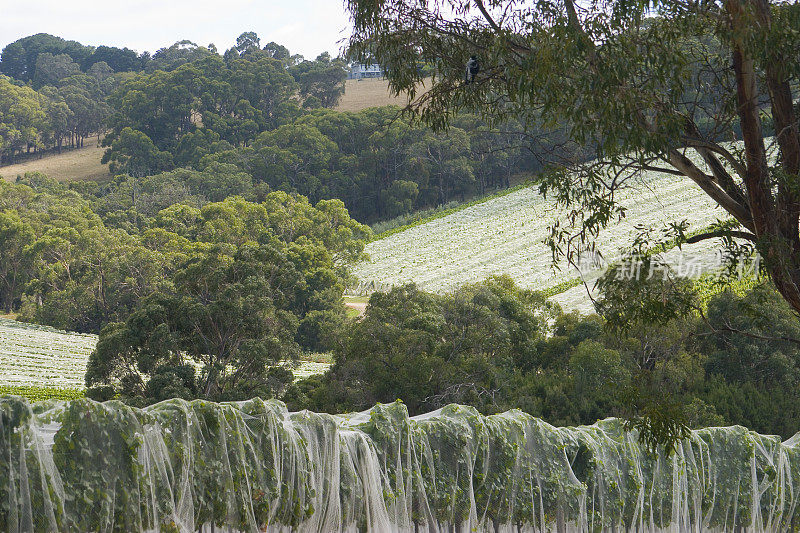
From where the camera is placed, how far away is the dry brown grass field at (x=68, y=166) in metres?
71.3

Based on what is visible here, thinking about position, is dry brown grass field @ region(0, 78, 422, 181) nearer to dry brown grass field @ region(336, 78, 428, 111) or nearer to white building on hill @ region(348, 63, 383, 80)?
dry brown grass field @ region(336, 78, 428, 111)

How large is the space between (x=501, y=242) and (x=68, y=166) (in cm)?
4555

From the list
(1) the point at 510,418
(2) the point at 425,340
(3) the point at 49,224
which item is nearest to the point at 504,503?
(1) the point at 510,418

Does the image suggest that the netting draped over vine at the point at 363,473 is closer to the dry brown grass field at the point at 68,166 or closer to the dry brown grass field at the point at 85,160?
the dry brown grass field at the point at 85,160

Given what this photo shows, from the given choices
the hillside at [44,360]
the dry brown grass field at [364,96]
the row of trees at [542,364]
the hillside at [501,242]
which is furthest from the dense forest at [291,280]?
the hillside at [501,242]

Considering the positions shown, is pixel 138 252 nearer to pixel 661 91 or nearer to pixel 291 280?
pixel 291 280

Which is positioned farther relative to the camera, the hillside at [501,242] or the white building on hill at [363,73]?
the white building on hill at [363,73]

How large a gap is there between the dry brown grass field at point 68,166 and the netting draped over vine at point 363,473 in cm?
6632

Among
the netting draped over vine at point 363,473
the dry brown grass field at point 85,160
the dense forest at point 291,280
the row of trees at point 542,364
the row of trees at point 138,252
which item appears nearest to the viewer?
the netting draped over vine at point 363,473

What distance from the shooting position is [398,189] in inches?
2349

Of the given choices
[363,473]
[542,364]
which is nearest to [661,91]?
[363,473]

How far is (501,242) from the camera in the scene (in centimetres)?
4659

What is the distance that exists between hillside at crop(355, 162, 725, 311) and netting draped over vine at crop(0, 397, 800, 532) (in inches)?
957

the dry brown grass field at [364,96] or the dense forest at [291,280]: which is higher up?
the dry brown grass field at [364,96]
